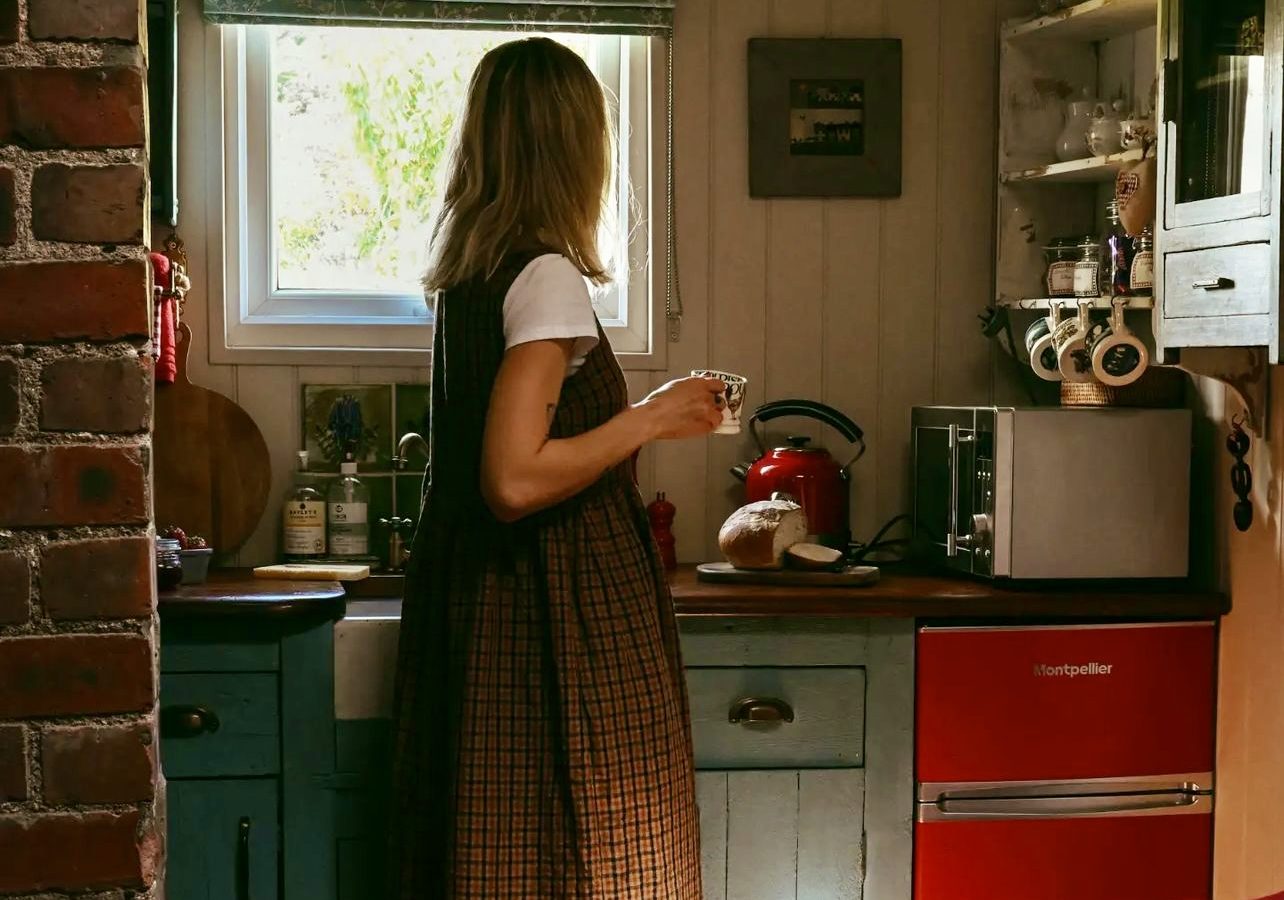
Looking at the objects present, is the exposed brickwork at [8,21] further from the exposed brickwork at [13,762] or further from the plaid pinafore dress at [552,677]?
the plaid pinafore dress at [552,677]

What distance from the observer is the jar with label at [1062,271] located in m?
2.71

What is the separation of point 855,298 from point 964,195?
0.32 meters

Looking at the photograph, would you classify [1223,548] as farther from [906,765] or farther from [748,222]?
[748,222]

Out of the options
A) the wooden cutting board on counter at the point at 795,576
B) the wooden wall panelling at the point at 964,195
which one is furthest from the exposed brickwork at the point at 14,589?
the wooden wall panelling at the point at 964,195

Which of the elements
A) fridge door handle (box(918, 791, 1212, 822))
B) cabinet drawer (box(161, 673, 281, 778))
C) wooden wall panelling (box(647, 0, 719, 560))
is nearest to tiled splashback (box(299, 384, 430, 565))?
wooden wall panelling (box(647, 0, 719, 560))

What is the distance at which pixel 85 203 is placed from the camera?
1.09 m

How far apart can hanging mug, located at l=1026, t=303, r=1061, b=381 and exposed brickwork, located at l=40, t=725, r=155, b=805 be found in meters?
1.96

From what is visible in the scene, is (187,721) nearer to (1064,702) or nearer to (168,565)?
(168,565)

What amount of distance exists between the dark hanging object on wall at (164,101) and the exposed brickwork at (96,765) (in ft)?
6.13

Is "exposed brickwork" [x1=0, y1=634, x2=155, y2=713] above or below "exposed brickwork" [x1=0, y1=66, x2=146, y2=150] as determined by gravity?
below

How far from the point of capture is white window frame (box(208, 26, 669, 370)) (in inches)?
113

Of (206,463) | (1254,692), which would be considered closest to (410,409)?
(206,463)

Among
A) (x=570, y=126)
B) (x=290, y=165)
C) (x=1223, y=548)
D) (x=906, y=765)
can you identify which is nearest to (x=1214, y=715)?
(x=1223, y=548)

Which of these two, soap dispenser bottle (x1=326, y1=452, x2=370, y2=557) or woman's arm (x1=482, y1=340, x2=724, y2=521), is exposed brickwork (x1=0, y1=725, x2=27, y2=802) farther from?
soap dispenser bottle (x1=326, y1=452, x2=370, y2=557)
